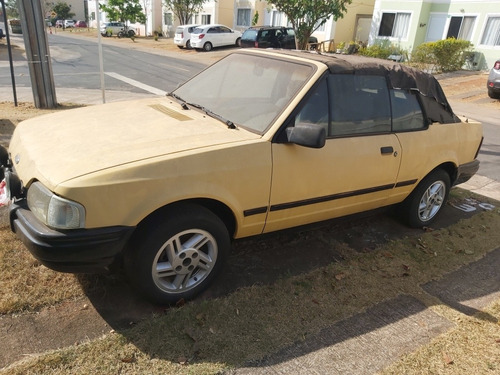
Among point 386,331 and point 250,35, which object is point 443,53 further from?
point 386,331

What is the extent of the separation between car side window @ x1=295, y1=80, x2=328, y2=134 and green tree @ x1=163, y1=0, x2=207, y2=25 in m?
39.4

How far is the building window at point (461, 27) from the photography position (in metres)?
21.0

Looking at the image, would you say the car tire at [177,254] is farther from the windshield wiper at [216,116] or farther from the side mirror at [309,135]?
the side mirror at [309,135]

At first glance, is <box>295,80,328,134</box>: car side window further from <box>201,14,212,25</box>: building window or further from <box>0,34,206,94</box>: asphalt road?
<box>201,14,212,25</box>: building window

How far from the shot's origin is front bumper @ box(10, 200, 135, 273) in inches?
91.7

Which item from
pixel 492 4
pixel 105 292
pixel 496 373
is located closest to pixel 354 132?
pixel 496 373

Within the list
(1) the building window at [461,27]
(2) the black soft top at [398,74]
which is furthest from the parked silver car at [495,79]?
(2) the black soft top at [398,74]

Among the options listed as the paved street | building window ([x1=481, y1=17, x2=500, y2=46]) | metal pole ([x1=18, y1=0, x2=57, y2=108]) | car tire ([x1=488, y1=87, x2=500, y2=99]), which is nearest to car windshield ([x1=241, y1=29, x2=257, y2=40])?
building window ([x1=481, y1=17, x2=500, y2=46])

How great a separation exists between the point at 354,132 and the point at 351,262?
117 centimetres

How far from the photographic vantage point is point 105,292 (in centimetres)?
298

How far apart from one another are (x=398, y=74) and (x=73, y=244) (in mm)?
3138

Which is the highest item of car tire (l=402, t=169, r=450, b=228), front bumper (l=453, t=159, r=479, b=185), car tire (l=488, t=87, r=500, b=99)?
front bumper (l=453, t=159, r=479, b=185)

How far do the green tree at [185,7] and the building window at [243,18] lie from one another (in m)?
4.22

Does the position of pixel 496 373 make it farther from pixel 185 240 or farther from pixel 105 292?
pixel 105 292
